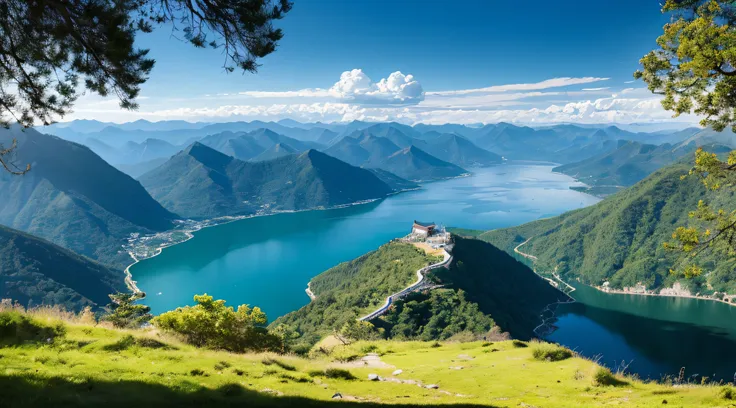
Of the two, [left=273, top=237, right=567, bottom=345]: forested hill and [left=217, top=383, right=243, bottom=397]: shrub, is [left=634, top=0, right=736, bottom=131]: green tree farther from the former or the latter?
[left=273, top=237, right=567, bottom=345]: forested hill

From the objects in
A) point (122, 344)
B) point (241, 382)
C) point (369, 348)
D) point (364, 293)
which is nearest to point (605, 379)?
point (241, 382)

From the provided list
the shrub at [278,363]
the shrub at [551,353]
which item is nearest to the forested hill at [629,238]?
the shrub at [551,353]

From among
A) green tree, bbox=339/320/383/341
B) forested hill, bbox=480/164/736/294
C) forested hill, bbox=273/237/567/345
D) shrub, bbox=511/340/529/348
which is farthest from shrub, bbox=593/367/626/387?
forested hill, bbox=480/164/736/294

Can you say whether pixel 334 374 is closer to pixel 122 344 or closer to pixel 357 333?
pixel 122 344

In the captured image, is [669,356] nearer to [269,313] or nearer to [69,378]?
[269,313]

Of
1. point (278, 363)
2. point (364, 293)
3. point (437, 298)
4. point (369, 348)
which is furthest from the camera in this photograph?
point (364, 293)

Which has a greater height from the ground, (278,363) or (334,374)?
(278,363)
